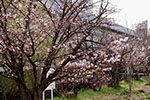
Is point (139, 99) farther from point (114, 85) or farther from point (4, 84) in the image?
point (4, 84)

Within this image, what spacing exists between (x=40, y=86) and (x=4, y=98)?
331 centimetres

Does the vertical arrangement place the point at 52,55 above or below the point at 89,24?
below

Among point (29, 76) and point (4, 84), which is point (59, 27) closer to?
point (29, 76)

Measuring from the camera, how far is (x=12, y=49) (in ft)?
12.0

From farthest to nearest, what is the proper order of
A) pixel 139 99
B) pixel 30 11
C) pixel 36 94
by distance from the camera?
1. pixel 139 99
2. pixel 36 94
3. pixel 30 11

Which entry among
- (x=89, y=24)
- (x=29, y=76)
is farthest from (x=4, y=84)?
(x=89, y=24)

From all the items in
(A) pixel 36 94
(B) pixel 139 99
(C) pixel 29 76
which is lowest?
(B) pixel 139 99

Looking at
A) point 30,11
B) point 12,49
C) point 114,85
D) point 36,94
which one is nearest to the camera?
point 12,49

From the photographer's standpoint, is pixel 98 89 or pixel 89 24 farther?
pixel 98 89

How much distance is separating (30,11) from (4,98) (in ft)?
14.4

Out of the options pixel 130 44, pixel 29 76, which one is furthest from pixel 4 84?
pixel 130 44

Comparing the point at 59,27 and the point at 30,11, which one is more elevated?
the point at 30,11

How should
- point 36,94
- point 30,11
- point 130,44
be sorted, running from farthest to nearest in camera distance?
1. point 130,44
2. point 36,94
3. point 30,11

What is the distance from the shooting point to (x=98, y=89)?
10.3m
